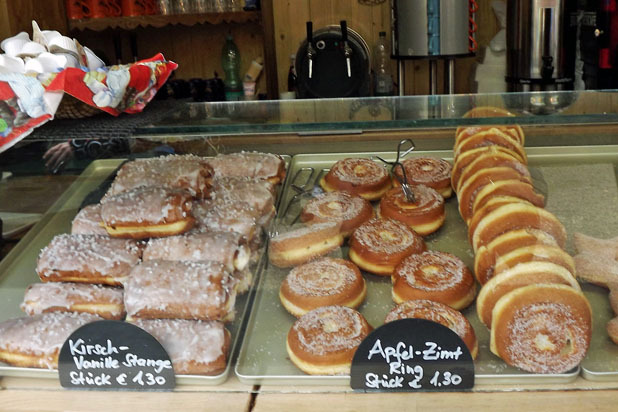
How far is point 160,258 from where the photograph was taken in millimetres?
900

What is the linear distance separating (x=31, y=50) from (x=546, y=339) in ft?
2.66

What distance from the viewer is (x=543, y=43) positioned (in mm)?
2340

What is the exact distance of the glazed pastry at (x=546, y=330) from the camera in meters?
0.77

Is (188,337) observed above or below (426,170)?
below

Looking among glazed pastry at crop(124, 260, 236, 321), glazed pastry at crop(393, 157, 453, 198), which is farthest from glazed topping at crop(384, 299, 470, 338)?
glazed pastry at crop(393, 157, 453, 198)

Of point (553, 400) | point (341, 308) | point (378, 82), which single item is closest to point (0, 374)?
point (341, 308)

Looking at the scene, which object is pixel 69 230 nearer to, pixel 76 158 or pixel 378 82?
pixel 76 158

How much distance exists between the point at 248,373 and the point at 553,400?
384 millimetres

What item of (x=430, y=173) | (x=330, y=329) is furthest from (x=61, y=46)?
(x=430, y=173)

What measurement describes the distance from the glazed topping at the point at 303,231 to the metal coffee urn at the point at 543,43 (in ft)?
5.30

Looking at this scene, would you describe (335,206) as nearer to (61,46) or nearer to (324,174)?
(324,174)

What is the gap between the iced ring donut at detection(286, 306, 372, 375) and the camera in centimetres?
79

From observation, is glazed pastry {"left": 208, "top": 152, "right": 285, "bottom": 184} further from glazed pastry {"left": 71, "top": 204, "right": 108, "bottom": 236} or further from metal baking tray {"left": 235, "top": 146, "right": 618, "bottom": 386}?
glazed pastry {"left": 71, "top": 204, "right": 108, "bottom": 236}

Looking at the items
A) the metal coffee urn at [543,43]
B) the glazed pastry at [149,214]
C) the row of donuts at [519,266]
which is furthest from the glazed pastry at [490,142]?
the metal coffee urn at [543,43]
